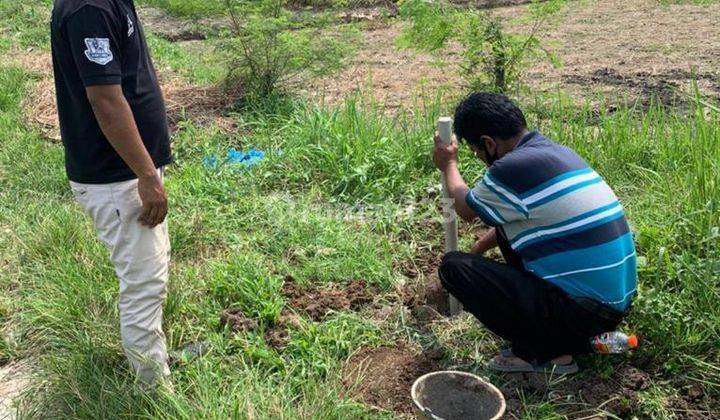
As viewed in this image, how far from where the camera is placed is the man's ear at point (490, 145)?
3.15 meters

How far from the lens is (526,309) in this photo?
9.98 feet

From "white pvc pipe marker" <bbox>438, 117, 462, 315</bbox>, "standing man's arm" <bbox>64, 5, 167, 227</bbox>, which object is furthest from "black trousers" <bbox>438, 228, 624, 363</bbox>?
"standing man's arm" <bbox>64, 5, 167, 227</bbox>

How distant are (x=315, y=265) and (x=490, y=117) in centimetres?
148

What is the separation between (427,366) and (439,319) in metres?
0.37

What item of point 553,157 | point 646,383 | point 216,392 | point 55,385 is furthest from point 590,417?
point 55,385

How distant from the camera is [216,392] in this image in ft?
9.61

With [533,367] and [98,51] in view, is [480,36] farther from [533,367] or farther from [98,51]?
[98,51]

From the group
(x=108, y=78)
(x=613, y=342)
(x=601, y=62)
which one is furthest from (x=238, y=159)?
(x=601, y=62)

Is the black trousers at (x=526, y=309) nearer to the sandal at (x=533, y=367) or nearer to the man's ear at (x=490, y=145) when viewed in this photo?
the sandal at (x=533, y=367)

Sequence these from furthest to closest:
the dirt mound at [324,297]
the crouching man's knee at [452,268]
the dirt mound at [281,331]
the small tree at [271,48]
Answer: the small tree at [271,48]
the dirt mound at [324,297]
the dirt mound at [281,331]
the crouching man's knee at [452,268]

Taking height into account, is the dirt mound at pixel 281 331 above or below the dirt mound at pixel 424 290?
above

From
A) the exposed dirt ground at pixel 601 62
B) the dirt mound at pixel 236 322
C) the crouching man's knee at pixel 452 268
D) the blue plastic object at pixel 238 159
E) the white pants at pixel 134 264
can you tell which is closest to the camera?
the white pants at pixel 134 264

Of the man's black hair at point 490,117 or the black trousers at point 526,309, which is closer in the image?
the black trousers at point 526,309

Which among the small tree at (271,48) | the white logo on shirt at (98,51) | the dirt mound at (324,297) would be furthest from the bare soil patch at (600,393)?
the small tree at (271,48)
